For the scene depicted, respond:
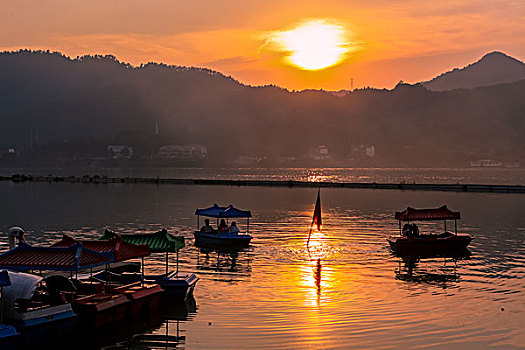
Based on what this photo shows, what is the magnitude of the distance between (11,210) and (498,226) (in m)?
77.9

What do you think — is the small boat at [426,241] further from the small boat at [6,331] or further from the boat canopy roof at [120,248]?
the small boat at [6,331]

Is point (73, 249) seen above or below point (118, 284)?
above

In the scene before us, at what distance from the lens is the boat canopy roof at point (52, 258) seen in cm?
2878

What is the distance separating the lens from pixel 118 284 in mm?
35281

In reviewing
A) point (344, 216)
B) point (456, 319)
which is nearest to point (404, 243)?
point (456, 319)

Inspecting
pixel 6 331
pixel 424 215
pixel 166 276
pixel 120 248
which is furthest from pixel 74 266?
pixel 424 215

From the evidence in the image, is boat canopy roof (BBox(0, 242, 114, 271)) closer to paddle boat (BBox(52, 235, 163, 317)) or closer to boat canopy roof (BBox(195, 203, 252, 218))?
paddle boat (BBox(52, 235, 163, 317))

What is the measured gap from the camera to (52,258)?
2928cm

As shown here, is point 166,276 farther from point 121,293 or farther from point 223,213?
point 223,213

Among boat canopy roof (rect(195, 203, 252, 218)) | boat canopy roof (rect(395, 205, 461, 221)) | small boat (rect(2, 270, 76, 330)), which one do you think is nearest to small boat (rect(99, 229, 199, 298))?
small boat (rect(2, 270, 76, 330))

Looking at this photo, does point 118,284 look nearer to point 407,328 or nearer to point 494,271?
point 407,328

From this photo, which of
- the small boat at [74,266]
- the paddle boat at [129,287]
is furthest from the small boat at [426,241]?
the small boat at [74,266]

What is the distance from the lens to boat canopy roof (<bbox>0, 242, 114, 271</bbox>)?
28.8m

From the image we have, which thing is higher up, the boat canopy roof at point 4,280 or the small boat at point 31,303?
the boat canopy roof at point 4,280
